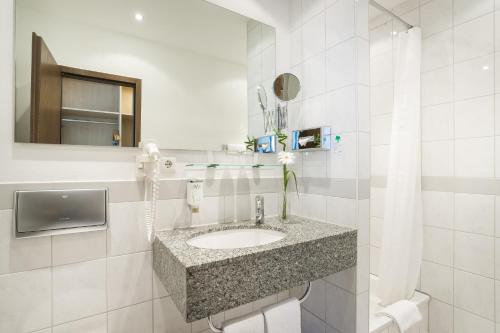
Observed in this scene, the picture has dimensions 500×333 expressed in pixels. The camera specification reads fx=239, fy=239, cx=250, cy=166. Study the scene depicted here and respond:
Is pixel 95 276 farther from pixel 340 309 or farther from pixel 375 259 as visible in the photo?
pixel 375 259

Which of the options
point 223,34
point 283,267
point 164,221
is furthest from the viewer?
point 223,34

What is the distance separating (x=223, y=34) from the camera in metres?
1.36

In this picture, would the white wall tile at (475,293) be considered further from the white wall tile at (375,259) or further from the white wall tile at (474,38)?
the white wall tile at (474,38)

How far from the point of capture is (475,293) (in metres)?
1.51

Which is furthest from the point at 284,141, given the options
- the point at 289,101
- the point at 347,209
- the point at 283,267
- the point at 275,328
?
the point at 275,328

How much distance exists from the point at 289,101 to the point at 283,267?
1026 millimetres

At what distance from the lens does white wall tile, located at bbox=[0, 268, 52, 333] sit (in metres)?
0.86

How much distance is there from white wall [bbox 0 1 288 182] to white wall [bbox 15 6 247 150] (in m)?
0.03

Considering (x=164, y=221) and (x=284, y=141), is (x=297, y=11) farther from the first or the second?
(x=164, y=221)

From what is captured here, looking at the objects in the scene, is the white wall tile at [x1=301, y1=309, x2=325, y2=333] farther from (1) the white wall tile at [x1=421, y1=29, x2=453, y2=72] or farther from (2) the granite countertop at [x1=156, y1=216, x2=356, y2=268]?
(1) the white wall tile at [x1=421, y1=29, x2=453, y2=72]

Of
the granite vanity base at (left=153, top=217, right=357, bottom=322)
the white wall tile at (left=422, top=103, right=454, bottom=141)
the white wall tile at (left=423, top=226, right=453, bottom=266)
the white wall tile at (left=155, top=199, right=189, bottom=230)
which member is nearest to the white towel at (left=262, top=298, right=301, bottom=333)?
the granite vanity base at (left=153, top=217, right=357, bottom=322)

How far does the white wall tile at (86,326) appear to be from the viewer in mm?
939

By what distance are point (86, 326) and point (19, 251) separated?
1.31 ft

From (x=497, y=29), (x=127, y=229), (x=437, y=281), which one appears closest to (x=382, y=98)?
(x=497, y=29)
